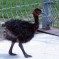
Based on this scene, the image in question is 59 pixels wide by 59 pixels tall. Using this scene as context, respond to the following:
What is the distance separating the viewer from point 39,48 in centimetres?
588

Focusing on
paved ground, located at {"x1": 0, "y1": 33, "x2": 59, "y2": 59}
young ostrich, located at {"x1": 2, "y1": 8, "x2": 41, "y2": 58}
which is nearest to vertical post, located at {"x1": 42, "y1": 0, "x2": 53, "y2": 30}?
paved ground, located at {"x1": 0, "y1": 33, "x2": 59, "y2": 59}

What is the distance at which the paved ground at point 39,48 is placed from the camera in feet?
17.8

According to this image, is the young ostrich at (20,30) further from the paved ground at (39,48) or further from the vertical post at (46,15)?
the vertical post at (46,15)

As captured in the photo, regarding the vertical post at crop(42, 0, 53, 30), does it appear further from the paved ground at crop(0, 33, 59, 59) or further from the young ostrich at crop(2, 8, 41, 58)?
the young ostrich at crop(2, 8, 41, 58)

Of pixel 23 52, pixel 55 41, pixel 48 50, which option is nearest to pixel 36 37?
pixel 55 41

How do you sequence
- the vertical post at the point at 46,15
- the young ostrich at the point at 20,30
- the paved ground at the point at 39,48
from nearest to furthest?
the young ostrich at the point at 20,30 → the paved ground at the point at 39,48 → the vertical post at the point at 46,15

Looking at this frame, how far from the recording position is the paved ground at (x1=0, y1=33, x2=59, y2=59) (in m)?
5.42

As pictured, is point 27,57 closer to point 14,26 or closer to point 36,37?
point 14,26

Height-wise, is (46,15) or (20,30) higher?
(20,30)

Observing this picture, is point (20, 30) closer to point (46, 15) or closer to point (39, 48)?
point (39, 48)

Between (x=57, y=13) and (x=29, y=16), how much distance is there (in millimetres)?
692

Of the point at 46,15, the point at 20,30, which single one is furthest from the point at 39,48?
the point at 46,15

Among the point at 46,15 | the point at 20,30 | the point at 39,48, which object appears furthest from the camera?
the point at 46,15

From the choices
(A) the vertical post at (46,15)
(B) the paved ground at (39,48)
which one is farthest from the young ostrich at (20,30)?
(A) the vertical post at (46,15)
